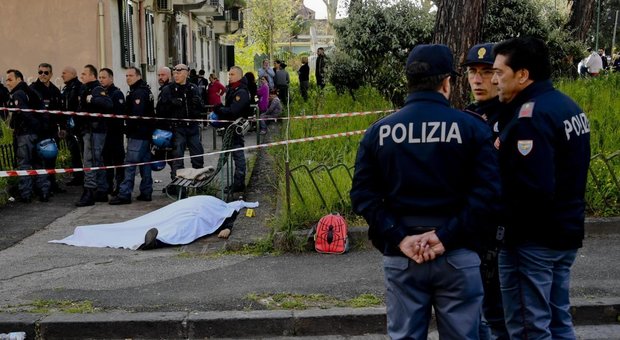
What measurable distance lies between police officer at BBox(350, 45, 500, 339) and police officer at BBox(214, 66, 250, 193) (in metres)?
7.29

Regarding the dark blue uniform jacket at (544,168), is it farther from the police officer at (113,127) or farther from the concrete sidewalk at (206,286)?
the police officer at (113,127)

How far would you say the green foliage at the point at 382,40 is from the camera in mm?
15367

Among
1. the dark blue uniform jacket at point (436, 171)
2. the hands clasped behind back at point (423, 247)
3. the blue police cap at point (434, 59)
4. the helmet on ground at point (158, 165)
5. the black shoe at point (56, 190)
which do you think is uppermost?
the blue police cap at point (434, 59)

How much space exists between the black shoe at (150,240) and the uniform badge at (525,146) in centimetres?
532

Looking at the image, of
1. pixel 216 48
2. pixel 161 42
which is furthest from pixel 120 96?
pixel 216 48

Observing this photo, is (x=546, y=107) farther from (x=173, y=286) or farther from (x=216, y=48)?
(x=216, y=48)

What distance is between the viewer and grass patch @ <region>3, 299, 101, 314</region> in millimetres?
5989

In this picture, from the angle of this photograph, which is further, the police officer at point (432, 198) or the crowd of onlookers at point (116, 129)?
the crowd of onlookers at point (116, 129)

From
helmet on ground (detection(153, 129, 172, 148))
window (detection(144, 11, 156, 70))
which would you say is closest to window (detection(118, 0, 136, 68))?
window (detection(144, 11, 156, 70))

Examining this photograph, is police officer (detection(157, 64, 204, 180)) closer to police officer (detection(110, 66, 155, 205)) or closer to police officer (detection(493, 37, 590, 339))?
police officer (detection(110, 66, 155, 205))

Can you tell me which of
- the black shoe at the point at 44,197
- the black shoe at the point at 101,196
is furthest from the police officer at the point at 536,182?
the black shoe at the point at 44,197

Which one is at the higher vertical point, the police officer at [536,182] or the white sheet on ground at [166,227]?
the police officer at [536,182]

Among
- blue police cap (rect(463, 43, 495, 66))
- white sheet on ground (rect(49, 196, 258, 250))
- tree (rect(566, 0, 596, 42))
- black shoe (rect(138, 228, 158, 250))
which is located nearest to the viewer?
blue police cap (rect(463, 43, 495, 66))

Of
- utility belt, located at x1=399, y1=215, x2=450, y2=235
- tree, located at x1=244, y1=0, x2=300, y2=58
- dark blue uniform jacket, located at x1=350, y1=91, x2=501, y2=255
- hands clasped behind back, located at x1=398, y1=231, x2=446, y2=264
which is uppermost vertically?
tree, located at x1=244, y1=0, x2=300, y2=58
